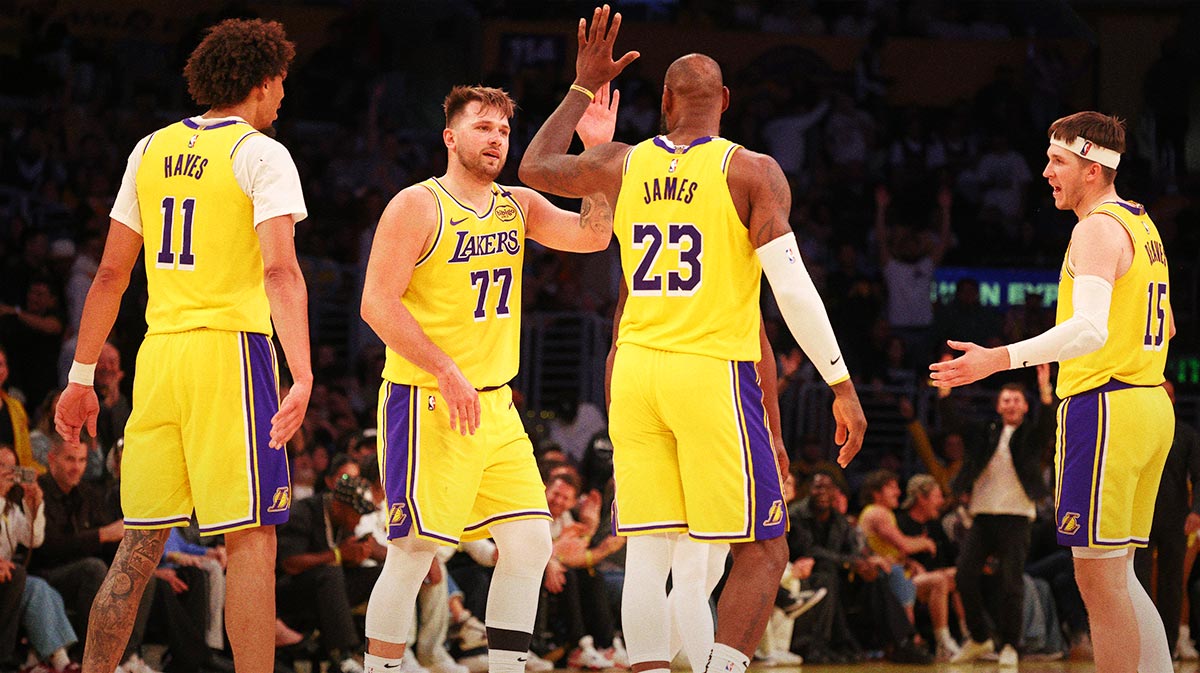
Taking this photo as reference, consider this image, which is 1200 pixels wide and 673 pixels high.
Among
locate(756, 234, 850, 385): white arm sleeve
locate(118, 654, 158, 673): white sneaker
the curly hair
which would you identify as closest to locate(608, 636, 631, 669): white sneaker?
locate(118, 654, 158, 673): white sneaker

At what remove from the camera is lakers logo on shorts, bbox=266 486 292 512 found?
562 cm

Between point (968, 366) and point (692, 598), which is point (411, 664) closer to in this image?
point (692, 598)

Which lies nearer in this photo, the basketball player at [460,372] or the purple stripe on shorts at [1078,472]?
the basketball player at [460,372]

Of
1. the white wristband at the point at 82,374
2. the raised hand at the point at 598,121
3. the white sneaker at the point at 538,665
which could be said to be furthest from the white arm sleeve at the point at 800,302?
the white sneaker at the point at 538,665

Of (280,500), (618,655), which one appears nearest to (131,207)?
(280,500)

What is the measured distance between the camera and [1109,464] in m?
6.57

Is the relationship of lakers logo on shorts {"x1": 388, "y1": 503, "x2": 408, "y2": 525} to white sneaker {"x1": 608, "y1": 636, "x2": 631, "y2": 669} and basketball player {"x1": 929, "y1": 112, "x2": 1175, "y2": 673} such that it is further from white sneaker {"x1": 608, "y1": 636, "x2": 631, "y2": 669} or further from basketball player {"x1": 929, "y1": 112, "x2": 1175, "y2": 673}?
white sneaker {"x1": 608, "y1": 636, "x2": 631, "y2": 669}

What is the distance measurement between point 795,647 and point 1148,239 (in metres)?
5.66

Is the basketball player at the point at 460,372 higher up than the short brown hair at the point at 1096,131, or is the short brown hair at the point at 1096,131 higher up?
the short brown hair at the point at 1096,131

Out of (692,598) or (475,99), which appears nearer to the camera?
(692,598)

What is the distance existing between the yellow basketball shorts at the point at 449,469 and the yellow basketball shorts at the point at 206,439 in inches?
22.8

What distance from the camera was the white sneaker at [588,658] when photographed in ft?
35.0

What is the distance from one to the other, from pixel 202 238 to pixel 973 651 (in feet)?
26.7

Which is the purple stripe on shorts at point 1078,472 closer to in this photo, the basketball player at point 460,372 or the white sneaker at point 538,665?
the basketball player at point 460,372
